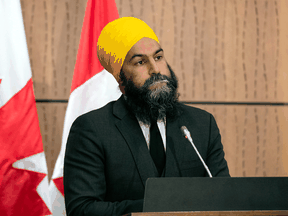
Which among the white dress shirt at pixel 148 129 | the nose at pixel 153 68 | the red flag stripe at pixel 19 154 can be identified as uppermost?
the nose at pixel 153 68

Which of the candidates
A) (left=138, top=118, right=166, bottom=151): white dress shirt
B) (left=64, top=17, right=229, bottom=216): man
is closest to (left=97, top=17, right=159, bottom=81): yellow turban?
(left=64, top=17, right=229, bottom=216): man

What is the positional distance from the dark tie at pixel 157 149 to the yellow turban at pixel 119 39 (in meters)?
0.34

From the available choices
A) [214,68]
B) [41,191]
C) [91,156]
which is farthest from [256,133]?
[41,191]

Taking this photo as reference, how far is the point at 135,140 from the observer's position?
4.00 ft

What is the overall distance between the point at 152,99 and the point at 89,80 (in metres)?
0.74

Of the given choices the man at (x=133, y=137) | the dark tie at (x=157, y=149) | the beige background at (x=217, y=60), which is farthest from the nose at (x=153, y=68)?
the beige background at (x=217, y=60)

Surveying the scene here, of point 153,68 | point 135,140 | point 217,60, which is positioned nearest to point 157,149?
point 135,140

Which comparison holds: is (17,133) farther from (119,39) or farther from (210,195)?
(210,195)

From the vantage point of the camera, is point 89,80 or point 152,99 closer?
point 152,99

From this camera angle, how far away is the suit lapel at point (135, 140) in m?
1.15

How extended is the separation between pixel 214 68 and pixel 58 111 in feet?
3.95

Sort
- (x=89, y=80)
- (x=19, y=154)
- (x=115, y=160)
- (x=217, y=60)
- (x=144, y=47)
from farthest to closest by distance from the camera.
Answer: (x=217, y=60) → (x=89, y=80) → (x=19, y=154) → (x=144, y=47) → (x=115, y=160)

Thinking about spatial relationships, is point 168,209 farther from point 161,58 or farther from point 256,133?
point 256,133

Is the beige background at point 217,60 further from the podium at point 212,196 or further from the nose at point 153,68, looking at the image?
the podium at point 212,196
